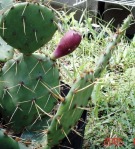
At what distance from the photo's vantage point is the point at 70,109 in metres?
1.30

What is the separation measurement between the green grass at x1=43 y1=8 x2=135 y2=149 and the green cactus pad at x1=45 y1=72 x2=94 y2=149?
0.42m

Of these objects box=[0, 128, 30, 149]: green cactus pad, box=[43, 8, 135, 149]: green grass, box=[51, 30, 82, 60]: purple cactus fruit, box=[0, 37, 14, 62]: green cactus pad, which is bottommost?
box=[43, 8, 135, 149]: green grass

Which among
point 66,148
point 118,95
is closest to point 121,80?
point 118,95

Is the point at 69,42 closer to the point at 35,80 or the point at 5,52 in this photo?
the point at 35,80

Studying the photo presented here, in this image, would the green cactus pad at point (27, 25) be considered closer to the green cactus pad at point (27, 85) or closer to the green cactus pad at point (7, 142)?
the green cactus pad at point (27, 85)

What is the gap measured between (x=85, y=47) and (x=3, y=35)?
1528 millimetres

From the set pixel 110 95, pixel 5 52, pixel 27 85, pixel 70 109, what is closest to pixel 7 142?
pixel 70 109

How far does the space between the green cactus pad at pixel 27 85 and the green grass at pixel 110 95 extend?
0.27 m

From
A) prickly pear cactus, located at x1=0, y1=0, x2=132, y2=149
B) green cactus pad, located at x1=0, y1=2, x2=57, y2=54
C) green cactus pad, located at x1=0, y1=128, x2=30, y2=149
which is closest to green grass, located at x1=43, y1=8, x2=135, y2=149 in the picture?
prickly pear cactus, located at x1=0, y1=0, x2=132, y2=149

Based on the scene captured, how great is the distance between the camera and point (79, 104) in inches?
53.1

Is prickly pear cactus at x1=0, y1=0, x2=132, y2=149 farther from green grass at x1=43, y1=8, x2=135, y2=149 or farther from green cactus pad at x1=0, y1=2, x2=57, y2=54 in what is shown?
green grass at x1=43, y1=8, x2=135, y2=149

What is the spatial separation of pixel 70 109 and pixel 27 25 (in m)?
0.32

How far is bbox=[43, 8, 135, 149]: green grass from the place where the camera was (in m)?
2.11

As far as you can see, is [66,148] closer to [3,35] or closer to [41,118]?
[41,118]
